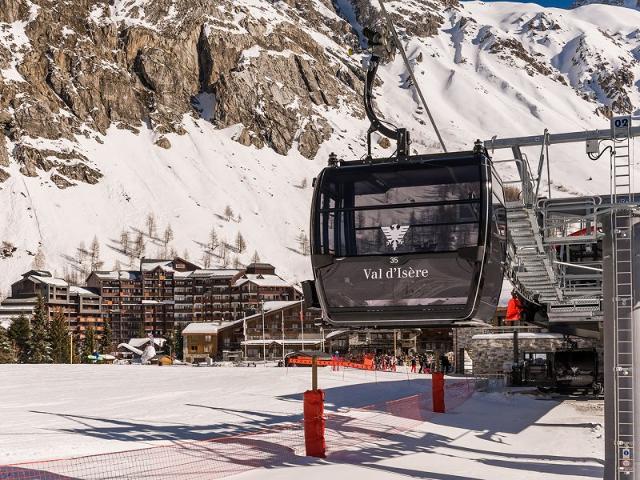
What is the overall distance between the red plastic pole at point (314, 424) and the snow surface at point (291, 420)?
0.36 meters

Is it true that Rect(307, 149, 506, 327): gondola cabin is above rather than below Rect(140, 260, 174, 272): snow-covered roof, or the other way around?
below

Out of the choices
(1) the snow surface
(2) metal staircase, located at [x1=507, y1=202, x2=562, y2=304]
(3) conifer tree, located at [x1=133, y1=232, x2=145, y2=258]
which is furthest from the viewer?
(3) conifer tree, located at [x1=133, y1=232, x2=145, y2=258]

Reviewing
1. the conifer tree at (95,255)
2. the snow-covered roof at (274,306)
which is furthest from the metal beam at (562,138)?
the conifer tree at (95,255)

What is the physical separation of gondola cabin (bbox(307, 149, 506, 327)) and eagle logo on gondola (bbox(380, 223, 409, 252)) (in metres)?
0.02

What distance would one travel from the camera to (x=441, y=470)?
55.7 ft

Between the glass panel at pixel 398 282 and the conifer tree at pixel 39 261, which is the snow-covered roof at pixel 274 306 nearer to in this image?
the conifer tree at pixel 39 261

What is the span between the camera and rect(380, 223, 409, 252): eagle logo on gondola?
13766 millimetres

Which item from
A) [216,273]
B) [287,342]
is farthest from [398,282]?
[216,273]

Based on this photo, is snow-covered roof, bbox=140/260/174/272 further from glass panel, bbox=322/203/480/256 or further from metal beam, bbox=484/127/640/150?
glass panel, bbox=322/203/480/256

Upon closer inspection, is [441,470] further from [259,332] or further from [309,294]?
[259,332]

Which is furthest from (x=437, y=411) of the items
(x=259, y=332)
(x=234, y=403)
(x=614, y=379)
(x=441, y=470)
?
(x=259, y=332)

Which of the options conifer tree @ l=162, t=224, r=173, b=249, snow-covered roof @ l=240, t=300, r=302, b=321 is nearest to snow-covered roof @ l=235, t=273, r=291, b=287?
snow-covered roof @ l=240, t=300, r=302, b=321

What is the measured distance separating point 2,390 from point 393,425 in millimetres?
15644

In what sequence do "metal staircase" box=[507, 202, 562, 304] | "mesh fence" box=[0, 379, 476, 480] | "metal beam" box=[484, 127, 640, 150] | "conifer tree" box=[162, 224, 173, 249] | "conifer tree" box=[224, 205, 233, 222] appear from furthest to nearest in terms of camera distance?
"conifer tree" box=[224, 205, 233, 222], "conifer tree" box=[162, 224, 173, 249], "metal beam" box=[484, 127, 640, 150], "metal staircase" box=[507, 202, 562, 304], "mesh fence" box=[0, 379, 476, 480]
